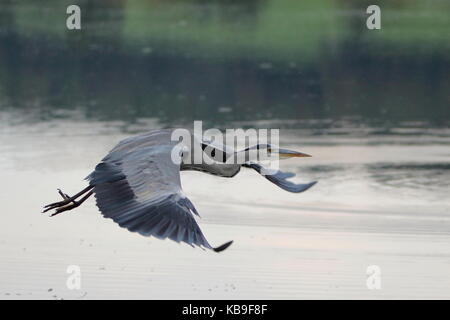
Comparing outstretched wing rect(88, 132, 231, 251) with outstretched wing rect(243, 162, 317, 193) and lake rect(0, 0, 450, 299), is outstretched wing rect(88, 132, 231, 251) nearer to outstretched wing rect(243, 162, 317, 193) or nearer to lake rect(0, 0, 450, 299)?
outstretched wing rect(243, 162, 317, 193)

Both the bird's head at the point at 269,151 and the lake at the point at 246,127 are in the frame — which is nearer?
the bird's head at the point at 269,151

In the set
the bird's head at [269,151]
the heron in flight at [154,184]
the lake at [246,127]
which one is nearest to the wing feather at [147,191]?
the heron in flight at [154,184]

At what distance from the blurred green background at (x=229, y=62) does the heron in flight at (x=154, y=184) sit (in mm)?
7177

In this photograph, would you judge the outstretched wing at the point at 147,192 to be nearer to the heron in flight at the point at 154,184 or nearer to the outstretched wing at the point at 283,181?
the heron in flight at the point at 154,184

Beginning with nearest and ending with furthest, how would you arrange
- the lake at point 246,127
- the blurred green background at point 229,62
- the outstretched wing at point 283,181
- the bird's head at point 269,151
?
1. the outstretched wing at point 283,181
2. the bird's head at point 269,151
3. the lake at point 246,127
4. the blurred green background at point 229,62

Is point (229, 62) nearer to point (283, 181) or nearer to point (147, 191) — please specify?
point (283, 181)

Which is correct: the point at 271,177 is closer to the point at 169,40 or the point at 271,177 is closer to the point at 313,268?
the point at 313,268

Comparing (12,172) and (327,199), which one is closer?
(327,199)

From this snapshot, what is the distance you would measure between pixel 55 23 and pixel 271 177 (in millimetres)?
16693

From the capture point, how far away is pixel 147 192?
23.9ft

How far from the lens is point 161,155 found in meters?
7.75

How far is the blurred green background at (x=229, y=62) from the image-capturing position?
663 inches

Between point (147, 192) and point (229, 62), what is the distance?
512 inches

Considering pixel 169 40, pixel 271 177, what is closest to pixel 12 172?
pixel 271 177
